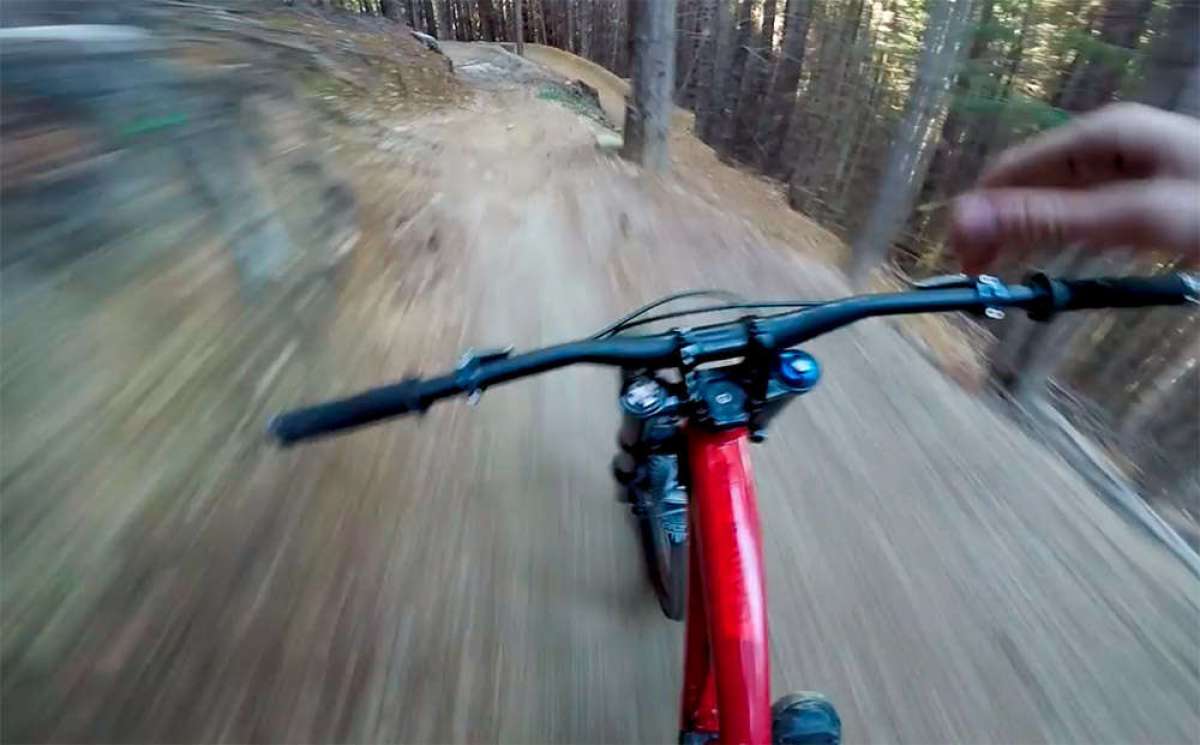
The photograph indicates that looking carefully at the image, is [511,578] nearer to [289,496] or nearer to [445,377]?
[289,496]

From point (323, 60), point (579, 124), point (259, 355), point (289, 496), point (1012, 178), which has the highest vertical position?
point (1012, 178)

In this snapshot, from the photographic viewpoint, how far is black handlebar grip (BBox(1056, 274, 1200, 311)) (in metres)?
1.20

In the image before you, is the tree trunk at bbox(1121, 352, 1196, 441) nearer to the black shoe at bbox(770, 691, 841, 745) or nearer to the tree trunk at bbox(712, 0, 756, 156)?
the black shoe at bbox(770, 691, 841, 745)

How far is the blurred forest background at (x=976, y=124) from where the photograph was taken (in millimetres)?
3641

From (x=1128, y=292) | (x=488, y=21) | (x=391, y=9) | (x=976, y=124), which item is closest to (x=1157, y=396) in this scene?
(x=976, y=124)

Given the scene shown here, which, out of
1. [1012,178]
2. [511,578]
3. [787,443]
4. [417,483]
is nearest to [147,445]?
[417,483]

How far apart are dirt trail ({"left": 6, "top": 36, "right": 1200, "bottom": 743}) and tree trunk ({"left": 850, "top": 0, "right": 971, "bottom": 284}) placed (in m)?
2.00

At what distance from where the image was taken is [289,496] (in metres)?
2.33

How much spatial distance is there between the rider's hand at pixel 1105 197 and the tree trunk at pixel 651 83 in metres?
6.34

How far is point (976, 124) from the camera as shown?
562 cm

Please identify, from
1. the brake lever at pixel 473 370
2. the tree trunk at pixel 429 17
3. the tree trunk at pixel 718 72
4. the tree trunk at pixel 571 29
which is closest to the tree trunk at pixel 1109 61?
the brake lever at pixel 473 370

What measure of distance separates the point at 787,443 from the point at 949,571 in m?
0.85

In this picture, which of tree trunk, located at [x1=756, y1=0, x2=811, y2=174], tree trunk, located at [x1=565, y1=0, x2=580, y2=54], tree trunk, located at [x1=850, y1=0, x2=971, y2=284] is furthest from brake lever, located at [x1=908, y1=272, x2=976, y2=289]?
tree trunk, located at [x1=565, y1=0, x2=580, y2=54]

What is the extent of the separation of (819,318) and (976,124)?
5589 mm
